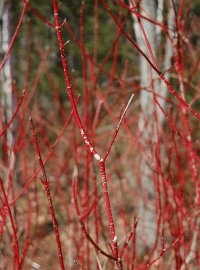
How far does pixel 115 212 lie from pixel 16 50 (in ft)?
17.9

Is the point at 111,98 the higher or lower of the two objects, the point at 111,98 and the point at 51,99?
the lower

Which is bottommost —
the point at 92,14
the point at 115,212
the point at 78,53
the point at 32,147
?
the point at 115,212

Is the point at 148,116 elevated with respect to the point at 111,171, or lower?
elevated

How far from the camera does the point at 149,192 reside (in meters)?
2.57

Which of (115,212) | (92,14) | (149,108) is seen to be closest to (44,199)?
(115,212)

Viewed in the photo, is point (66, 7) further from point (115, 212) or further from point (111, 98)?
point (115, 212)

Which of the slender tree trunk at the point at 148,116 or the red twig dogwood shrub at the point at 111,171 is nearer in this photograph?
the red twig dogwood shrub at the point at 111,171

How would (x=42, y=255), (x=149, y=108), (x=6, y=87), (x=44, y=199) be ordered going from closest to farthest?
(x=6, y=87) → (x=149, y=108) → (x=42, y=255) → (x=44, y=199)

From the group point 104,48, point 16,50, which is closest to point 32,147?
point 16,50

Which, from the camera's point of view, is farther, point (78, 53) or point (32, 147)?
point (78, 53)

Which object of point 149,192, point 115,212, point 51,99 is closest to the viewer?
point 149,192

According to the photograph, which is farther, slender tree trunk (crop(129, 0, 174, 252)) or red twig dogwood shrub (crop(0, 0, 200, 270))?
slender tree trunk (crop(129, 0, 174, 252))

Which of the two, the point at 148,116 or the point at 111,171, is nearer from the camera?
the point at 111,171

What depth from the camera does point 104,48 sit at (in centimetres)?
679
